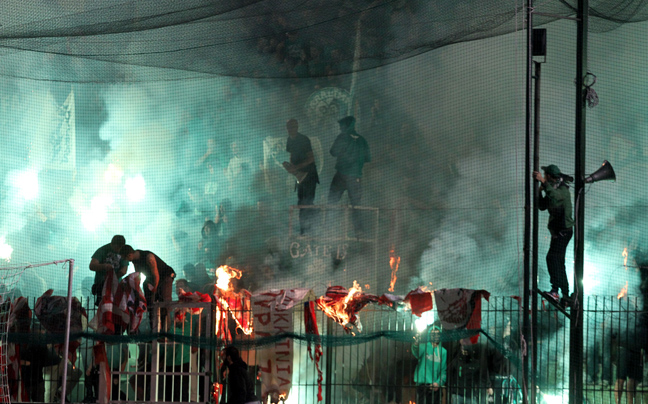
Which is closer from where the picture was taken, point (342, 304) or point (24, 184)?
point (342, 304)

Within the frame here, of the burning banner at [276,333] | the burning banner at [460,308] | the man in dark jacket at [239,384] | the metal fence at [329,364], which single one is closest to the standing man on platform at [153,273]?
the metal fence at [329,364]

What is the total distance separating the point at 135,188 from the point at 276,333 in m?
8.88

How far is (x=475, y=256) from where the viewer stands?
13641 mm

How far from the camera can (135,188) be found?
16.0 m

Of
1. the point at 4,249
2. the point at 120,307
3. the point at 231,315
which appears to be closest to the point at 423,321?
the point at 231,315

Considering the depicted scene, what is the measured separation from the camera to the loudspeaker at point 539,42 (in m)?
7.48

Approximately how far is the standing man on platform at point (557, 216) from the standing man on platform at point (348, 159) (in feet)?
14.9

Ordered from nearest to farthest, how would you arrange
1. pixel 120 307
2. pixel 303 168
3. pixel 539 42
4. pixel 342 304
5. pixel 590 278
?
pixel 539 42
pixel 342 304
pixel 120 307
pixel 303 168
pixel 590 278

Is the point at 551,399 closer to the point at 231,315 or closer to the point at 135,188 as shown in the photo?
the point at 231,315

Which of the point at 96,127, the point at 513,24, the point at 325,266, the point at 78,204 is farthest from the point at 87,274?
the point at 513,24

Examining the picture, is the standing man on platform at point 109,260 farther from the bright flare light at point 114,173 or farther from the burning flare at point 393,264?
the bright flare light at point 114,173

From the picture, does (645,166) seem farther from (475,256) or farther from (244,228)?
(244,228)

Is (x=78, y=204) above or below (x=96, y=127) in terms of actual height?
below

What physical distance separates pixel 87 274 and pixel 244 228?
3.37 metres
